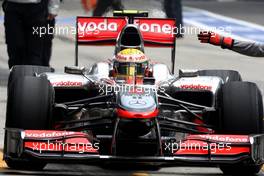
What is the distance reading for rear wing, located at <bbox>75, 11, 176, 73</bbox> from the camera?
1232cm

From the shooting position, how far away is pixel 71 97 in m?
11.3

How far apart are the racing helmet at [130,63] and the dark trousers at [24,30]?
4.66 meters

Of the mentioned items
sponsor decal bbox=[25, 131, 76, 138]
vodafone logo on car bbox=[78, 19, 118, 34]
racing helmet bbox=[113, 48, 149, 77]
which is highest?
vodafone logo on car bbox=[78, 19, 118, 34]

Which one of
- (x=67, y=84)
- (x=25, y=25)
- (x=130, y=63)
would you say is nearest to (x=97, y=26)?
(x=130, y=63)

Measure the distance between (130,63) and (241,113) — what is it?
1.30 meters

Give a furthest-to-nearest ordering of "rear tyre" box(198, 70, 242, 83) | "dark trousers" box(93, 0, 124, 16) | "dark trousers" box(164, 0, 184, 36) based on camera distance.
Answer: "dark trousers" box(164, 0, 184, 36) → "dark trousers" box(93, 0, 124, 16) → "rear tyre" box(198, 70, 242, 83)

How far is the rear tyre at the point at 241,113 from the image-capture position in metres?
10.3

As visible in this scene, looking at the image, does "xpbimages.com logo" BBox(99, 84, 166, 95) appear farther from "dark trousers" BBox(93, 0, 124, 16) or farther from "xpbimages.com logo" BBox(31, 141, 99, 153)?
"dark trousers" BBox(93, 0, 124, 16)

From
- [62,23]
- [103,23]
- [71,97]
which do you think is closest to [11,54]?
[103,23]

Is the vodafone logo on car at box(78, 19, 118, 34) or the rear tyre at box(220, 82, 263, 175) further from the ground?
the vodafone logo on car at box(78, 19, 118, 34)

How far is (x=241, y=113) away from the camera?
10.3 metres

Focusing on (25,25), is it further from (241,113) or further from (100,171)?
(241,113)

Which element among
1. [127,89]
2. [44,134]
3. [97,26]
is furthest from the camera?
[97,26]

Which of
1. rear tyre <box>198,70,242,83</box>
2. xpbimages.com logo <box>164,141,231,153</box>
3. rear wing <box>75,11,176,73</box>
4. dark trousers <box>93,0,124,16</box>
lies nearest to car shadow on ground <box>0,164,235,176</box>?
xpbimages.com logo <box>164,141,231,153</box>
